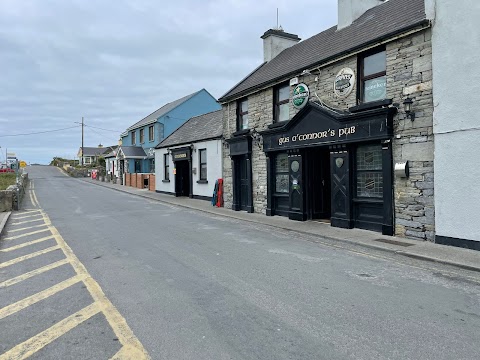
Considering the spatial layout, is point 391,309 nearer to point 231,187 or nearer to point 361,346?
point 361,346

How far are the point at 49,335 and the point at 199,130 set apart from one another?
20098 mm

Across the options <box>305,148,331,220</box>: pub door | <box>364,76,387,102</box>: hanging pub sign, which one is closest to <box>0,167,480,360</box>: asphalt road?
<box>305,148,331,220</box>: pub door

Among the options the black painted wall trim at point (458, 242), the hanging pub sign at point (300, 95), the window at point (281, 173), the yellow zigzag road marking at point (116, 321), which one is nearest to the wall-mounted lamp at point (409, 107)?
the black painted wall trim at point (458, 242)

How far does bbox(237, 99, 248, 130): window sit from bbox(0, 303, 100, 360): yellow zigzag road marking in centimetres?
1288

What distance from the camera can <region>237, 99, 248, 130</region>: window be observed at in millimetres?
16828

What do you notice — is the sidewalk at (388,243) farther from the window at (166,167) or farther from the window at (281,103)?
the window at (166,167)

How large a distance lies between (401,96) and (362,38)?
2.77m

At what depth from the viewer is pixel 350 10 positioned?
1435 cm

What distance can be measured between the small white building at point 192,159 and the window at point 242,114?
2494 millimetres

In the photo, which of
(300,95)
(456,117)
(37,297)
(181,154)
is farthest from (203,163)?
(37,297)

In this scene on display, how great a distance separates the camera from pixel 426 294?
556cm

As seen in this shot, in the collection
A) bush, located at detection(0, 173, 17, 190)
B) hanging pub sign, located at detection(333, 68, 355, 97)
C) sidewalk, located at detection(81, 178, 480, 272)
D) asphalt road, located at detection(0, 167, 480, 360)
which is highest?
hanging pub sign, located at detection(333, 68, 355, 97)

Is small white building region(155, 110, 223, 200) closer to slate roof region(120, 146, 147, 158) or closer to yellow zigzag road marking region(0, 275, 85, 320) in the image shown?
slate roof region(120, 146, 147, 158)

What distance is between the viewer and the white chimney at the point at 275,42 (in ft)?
61.4
